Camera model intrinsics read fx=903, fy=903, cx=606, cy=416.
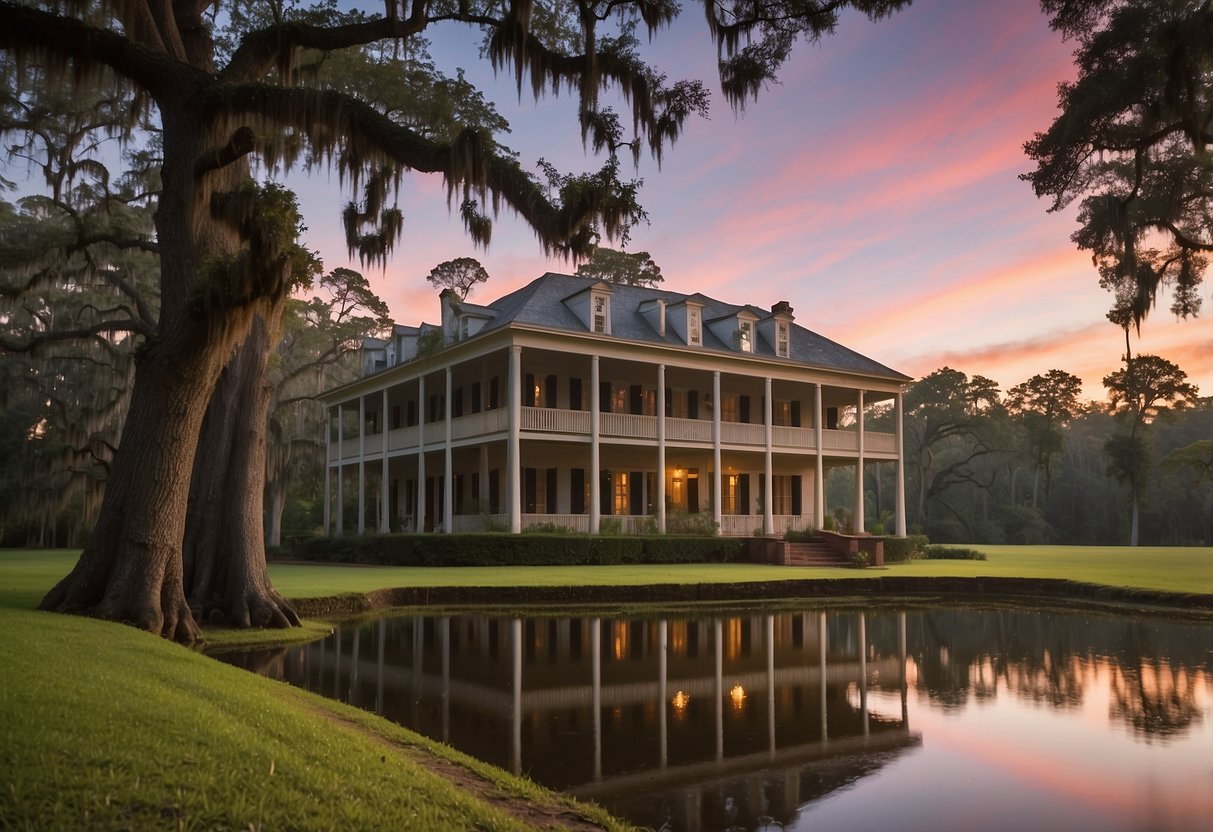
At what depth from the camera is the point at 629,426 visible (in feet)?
92.9

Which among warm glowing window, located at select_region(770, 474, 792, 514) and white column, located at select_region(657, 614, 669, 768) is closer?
white column, located at select_region(657, 614, 669, 768)

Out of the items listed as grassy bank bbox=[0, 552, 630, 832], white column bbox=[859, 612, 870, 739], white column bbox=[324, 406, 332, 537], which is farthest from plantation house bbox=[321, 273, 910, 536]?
grassy bank bbox=[0, 552, 630, 832]

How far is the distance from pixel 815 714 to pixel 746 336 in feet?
81.3

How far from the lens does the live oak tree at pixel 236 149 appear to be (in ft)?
33.3

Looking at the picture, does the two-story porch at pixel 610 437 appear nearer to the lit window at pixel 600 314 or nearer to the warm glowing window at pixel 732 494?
the warm glowing window at pixel 732 494

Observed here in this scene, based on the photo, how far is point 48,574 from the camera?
19156 millimetres

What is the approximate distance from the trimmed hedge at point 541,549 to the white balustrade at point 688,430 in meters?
3.86

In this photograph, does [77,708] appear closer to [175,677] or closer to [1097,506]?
[175,677]

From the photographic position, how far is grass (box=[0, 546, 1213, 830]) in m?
3.74

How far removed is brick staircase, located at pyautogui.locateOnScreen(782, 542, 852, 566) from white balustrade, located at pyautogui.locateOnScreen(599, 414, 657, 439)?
18.1 ft

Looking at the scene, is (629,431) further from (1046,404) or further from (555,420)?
(1046,404)

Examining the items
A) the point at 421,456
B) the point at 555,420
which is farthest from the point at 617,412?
the point at 421,456

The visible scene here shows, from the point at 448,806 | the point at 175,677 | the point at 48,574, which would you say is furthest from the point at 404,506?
the point at 448,806

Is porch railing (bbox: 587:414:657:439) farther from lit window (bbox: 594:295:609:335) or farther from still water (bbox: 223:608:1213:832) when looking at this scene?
still water (bbox: 223:608:1213:832)
